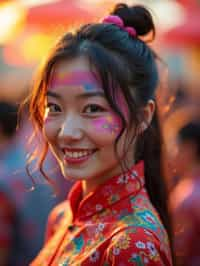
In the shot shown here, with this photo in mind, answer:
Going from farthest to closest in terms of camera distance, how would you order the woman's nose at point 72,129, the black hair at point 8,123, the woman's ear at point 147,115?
the black hair at point 8,123
the woman's ear at point 147,115
the woman's nose at point 72,129

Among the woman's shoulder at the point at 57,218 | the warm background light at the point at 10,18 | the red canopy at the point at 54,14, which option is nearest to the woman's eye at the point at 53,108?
the woman's shoulder at the point at 57,218

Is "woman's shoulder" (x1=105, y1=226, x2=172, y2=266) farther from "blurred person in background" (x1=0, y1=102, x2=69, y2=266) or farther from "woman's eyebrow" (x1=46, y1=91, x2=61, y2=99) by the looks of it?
"blurred person in background" (x1=0, y1=102, x2=69, y2=266)

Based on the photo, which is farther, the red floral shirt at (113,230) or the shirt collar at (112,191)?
the shirt collar at (112,191)

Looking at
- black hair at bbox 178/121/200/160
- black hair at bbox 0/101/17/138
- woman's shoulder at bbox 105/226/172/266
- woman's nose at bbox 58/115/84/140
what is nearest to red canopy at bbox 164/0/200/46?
black hair at bbox 178/121/200/160

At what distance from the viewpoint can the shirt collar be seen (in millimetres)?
2314

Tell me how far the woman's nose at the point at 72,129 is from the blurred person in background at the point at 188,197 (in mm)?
983

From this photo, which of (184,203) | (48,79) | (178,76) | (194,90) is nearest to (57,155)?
(48,79)

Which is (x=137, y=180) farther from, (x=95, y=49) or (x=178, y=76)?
(x=178, y=76)

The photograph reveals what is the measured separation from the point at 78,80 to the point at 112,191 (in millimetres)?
412

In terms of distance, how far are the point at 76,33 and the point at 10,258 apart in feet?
6.27

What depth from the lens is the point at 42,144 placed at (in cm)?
263

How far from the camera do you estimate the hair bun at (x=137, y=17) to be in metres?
2.58

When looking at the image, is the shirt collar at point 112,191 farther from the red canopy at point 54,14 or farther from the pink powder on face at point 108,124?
the red canopy at point 54,14

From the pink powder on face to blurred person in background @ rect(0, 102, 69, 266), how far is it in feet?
5.04
